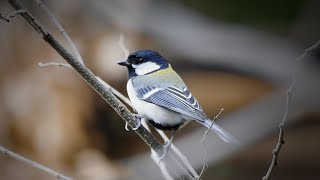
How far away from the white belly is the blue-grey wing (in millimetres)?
10

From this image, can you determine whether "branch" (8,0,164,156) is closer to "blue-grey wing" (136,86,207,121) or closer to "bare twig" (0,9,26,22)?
"bare twig" (0,9,26,22)

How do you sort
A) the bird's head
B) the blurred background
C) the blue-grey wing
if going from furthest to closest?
the blurred background < the bird's head < the blue-grey wing

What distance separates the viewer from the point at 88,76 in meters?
1.12

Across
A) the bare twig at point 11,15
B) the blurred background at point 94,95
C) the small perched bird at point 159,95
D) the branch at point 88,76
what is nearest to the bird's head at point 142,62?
the small perched bird at point 159,95

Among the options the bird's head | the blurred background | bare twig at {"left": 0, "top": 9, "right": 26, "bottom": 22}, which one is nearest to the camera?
bare twig at {"left": 0, "top": 9, "right": 26, "bottom": 22}

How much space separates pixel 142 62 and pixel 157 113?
15 cm

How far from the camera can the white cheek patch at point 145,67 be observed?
150 centimetres

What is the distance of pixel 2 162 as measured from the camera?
8.38 ft

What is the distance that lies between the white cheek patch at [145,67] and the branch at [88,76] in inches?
13.4

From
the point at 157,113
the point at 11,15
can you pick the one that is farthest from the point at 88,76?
the point at 157,113

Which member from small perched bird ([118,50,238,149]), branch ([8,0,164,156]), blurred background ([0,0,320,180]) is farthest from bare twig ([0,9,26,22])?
blurred background ([0,0,320,180])

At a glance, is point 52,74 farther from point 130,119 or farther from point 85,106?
point 130,119

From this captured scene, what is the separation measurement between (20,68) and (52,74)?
141 millimetres

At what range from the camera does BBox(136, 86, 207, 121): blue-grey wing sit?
4.54ft
